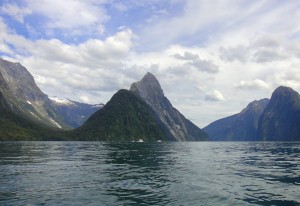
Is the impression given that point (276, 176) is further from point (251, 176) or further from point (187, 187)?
point (187, 187)

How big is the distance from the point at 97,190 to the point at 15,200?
9356mm

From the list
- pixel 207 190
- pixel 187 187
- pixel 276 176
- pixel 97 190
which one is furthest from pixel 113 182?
pixel 276 176

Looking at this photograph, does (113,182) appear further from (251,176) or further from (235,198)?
(251,176)

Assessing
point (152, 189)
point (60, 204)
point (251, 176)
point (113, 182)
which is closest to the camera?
point (60, 204)

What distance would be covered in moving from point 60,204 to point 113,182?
582 inches

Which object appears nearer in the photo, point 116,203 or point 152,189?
point 116,203

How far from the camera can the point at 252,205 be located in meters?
30.8

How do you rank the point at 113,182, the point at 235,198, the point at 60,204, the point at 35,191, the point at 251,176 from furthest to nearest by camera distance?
the point at 251,176 → the point at 113,182 → the point at 35,191 → the point at 235,198 → the point at 60,204

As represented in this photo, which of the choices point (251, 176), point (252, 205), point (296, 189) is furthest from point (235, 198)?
point (251, 176)

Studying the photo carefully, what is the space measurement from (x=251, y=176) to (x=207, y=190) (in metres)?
15.6

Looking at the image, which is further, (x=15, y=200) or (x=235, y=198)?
(x=235, y=198)

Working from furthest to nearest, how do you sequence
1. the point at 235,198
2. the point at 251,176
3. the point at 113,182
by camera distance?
the point at 251,176
the point at 113,182
the point at 235,198

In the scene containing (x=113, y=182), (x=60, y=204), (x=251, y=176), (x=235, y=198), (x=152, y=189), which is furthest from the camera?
(x=251, y=176)

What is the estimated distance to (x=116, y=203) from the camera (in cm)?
3092
